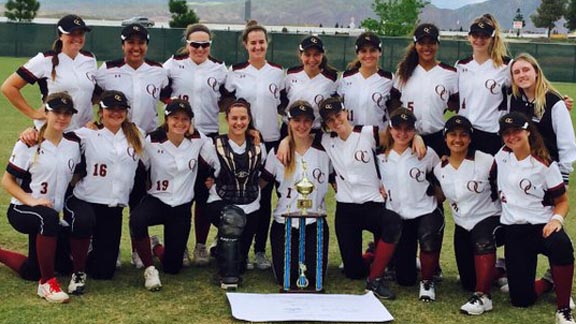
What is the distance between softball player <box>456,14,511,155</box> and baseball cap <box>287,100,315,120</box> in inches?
45.7

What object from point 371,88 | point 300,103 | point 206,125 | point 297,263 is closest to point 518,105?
point 371,88

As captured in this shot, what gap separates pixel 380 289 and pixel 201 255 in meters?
1.50

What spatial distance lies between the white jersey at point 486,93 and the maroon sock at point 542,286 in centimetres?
111

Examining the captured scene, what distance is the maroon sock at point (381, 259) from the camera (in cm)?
566

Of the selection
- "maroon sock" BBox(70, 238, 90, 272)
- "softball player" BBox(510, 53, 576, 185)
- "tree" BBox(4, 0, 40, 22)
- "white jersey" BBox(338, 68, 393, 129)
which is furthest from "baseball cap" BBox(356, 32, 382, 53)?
"tree" BBox(4, 0, 40, 22)

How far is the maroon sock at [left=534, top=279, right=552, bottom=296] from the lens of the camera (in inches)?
223

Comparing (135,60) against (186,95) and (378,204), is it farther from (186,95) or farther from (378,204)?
(378,204)

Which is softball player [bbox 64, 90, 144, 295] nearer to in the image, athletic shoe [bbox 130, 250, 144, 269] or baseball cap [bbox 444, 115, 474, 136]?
athletic shoe [bbox 130, 250, 144, 269]

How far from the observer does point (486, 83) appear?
5.91 m

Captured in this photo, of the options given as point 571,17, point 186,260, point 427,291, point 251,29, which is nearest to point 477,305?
point 427,291

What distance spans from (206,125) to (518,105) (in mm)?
2367

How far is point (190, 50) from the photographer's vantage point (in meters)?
6.38

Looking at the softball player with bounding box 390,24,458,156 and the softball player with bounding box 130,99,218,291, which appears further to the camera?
the softball player with bounding box 390,24,458,156

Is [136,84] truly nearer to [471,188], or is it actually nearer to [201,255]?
[201,255]
